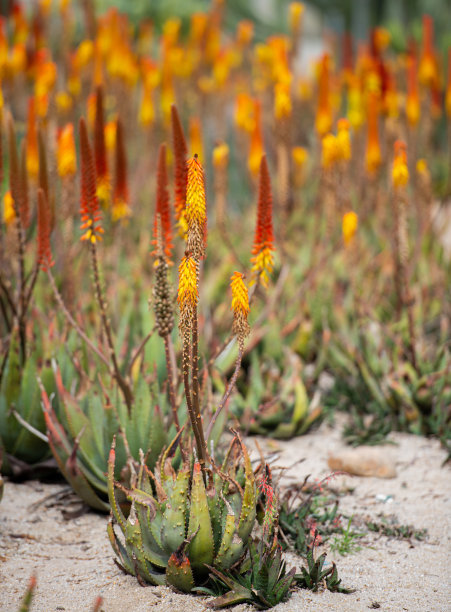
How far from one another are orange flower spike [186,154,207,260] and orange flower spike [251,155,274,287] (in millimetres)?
350

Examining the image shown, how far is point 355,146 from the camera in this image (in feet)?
19.4

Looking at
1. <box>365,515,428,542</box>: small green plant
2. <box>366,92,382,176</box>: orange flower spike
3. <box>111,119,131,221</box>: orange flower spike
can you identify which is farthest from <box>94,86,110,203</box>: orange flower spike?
<box>366,92,382,176</box>: orange flower spike

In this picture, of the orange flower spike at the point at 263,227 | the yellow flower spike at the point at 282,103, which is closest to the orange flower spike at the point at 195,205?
the orange flower spike at the point at 263,227

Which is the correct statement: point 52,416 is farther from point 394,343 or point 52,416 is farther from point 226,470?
point 394,343

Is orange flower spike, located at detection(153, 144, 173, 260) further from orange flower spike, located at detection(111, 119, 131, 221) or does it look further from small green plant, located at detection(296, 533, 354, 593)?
small green plant, located at detection(296, 533, 354, 593)

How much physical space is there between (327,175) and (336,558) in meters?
2.19

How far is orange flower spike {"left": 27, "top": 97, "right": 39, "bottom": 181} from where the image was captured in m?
3.37

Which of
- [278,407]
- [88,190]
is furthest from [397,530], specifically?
[88,190]

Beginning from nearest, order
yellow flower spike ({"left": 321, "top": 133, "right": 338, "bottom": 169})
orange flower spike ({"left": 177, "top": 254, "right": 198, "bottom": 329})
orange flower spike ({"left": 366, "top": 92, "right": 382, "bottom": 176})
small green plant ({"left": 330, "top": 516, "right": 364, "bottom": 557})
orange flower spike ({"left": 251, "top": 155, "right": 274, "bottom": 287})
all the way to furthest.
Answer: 1. orange flower spike ({"left": 177, "top": 254, "right": 198, "bottom": 329})
2. orange flower spike ({"left": 251, "top": 155, "right": 274, "bottom": 287})
3. small green plant ({"left": 330, "top": 516, "right": 364, "bottom": 557})
4. yellow flower spike ({"left": 321, "top": 133, "right": 338, "bottom": 169})
5. orange flower spike ({"left": 366, "top": 92, "right": 382, "bottom": 176})

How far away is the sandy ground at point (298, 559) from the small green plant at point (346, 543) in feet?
0.09

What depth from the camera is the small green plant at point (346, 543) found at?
2459mm

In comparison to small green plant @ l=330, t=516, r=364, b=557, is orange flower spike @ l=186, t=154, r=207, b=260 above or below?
above

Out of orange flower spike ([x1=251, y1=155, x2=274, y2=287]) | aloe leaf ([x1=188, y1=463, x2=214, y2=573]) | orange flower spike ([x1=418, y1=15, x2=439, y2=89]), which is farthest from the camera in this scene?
orange flower spike ([x1=418, y1=15, x2=439, y2=89])

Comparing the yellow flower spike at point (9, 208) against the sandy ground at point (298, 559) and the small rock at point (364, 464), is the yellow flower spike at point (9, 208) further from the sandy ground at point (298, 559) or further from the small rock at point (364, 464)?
the small rock at point (364, 464)
